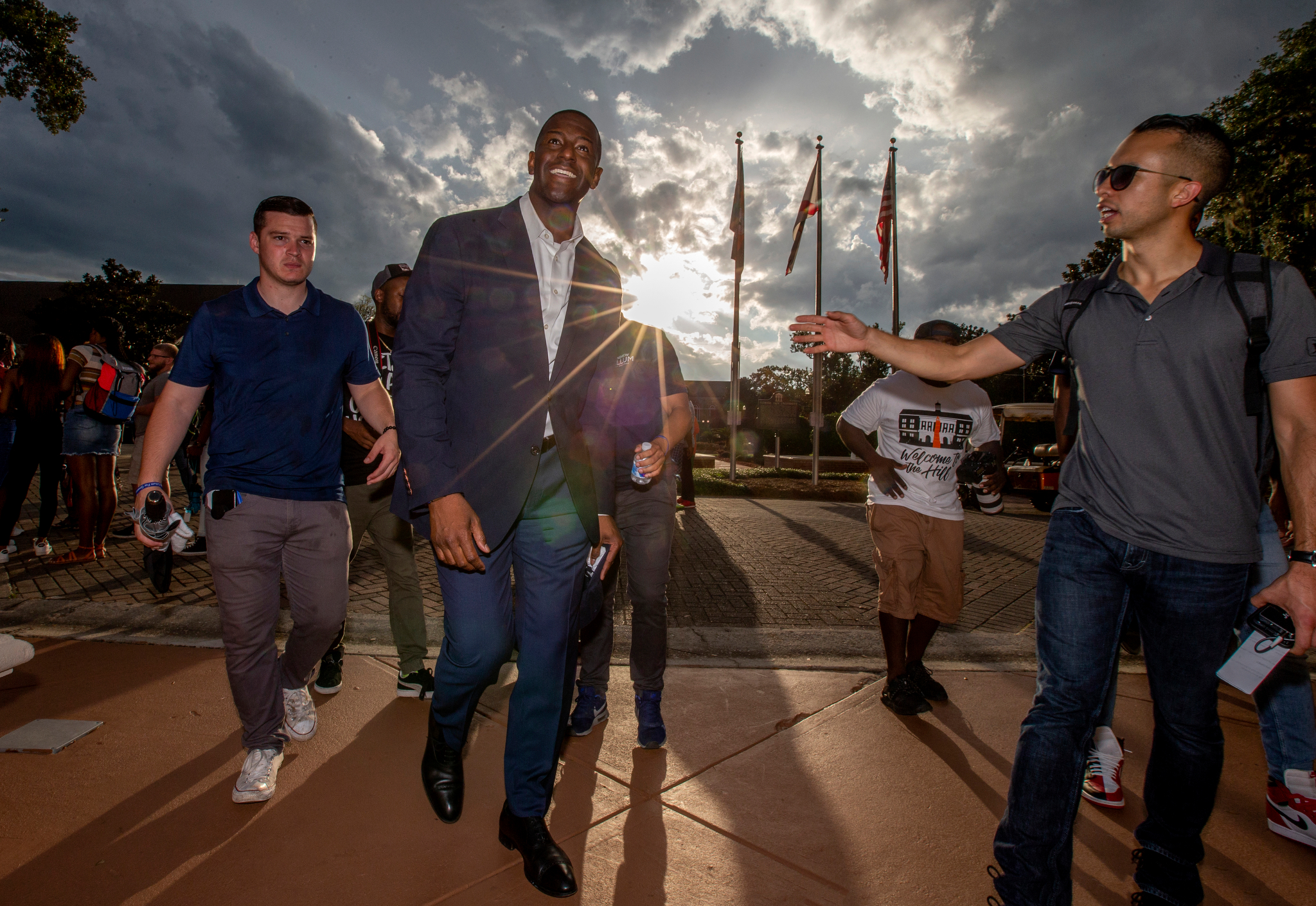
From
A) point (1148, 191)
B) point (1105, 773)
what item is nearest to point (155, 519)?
point (1148, 191)

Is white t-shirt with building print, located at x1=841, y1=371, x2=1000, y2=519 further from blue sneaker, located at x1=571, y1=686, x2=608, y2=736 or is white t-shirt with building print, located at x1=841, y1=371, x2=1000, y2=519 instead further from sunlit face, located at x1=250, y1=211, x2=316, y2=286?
sunlit face, located at x1=250, y1=211, x2=316, y2=286

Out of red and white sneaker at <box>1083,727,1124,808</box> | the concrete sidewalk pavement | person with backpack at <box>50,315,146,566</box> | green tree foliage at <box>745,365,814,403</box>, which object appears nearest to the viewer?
the concrete sidewalk pavement

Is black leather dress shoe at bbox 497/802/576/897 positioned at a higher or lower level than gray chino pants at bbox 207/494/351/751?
lower

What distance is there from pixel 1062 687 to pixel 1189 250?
4.29 ft

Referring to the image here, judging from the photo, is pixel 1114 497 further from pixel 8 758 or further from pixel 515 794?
pixel 8 758

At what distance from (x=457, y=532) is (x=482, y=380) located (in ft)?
1.54

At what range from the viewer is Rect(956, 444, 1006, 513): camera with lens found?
377 cm

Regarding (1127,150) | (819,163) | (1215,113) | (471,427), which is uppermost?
(1215,113)

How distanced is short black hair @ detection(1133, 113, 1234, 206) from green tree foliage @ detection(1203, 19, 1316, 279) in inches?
884

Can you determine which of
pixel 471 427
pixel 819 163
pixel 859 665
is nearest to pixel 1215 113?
pixel 819 163

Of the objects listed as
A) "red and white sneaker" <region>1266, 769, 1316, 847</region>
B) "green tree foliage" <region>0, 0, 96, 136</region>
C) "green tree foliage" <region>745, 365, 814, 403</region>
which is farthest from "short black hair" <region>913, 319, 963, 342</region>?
"green tree foliage" <region>745, 365, 814, 403</region>

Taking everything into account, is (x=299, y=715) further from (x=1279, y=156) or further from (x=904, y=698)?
(x=1279, y=156)

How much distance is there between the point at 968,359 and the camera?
2.27m

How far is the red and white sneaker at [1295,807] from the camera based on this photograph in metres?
2.36
